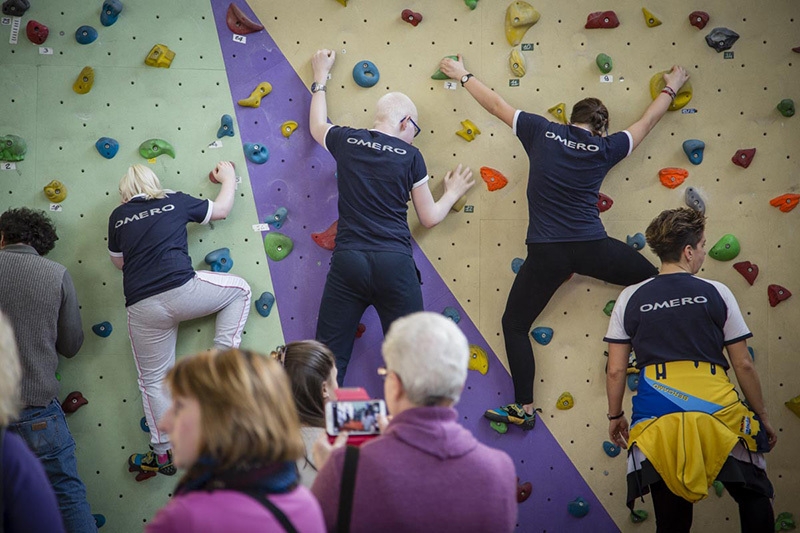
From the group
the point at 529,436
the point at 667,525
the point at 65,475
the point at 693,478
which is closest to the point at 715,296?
the point at 693,478

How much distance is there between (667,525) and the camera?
308 centimetres

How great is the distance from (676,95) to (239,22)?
Result: 7.57 feet

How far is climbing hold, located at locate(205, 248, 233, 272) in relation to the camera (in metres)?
4.00

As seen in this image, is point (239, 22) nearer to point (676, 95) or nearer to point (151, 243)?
point (151, 243)

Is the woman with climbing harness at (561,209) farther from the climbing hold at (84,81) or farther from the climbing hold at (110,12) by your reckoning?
the climbing hold at (84,81)

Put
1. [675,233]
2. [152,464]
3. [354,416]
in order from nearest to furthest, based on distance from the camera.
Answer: [354,416] < [675,233] < [152,464]

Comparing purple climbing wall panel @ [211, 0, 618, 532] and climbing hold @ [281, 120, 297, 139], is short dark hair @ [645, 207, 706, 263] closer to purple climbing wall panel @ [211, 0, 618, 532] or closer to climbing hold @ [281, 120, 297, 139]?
purple climbing wall panel @ [211, 0, 618, 532]

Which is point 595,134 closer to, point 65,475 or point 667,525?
point 667,525

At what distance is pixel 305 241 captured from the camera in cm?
409

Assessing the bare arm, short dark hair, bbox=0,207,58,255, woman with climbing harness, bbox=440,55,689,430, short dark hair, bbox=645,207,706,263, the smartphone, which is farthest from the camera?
the bare arm

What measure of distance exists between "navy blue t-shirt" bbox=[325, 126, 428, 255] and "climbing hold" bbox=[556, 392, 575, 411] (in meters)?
1.15

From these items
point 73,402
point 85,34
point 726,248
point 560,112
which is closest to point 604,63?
point 560,112

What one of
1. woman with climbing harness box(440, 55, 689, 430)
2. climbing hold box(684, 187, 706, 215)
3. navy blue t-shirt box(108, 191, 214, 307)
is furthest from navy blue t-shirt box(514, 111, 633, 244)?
navy blue t-shirt box(108, 191, 214, 307)

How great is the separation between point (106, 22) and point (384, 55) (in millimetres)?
1439
